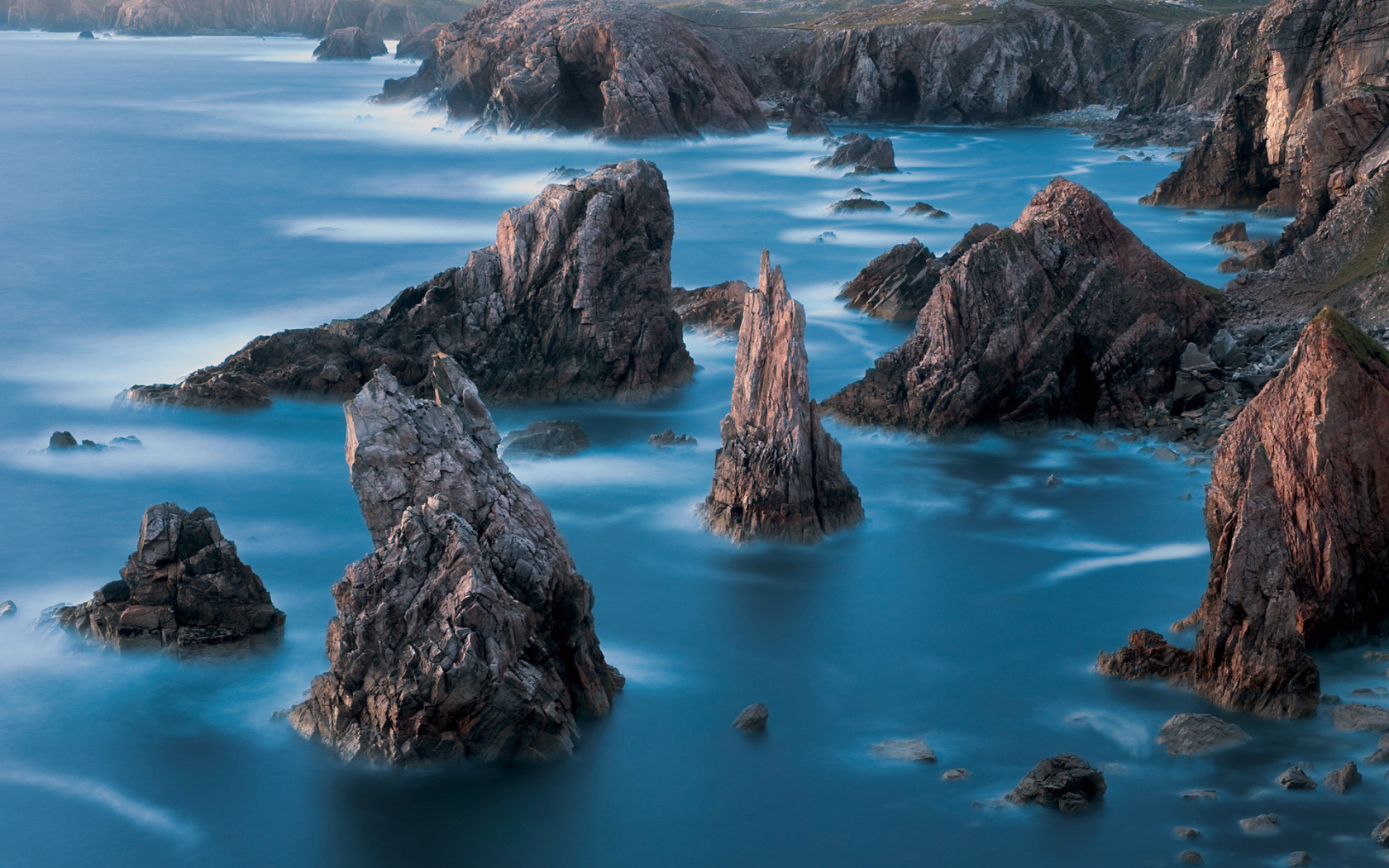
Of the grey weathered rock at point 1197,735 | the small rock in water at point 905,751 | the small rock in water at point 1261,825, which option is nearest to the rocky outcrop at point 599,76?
the small rock in water at point 905,751

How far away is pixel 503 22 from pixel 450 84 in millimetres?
6644

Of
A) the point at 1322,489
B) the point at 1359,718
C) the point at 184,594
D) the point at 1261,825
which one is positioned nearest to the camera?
the point at 1261,825

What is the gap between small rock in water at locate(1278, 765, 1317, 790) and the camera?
1255 centimetres

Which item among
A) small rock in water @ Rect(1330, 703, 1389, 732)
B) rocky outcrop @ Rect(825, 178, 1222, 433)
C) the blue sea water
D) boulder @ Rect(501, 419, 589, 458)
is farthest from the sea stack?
boulder @ Rect(501, 419, 589, 458)

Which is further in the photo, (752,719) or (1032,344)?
(1032,344)

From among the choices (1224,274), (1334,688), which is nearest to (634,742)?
(1334,688)

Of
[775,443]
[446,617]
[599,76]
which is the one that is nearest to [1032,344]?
[775,443]

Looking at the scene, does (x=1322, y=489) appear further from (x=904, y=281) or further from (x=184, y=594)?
(x=904, y=281)

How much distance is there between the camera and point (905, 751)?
14.2 m

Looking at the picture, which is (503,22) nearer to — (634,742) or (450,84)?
(450,84)

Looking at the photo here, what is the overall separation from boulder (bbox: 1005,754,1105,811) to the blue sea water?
17 centimetres

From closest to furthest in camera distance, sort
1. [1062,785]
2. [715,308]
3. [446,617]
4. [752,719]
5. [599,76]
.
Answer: [1062,785], [446,617], [752,719], [715,308], [599,76]

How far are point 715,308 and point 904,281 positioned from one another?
5.16 metres

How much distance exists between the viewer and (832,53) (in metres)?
82.9
